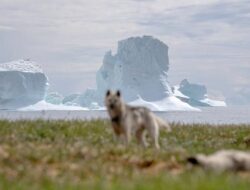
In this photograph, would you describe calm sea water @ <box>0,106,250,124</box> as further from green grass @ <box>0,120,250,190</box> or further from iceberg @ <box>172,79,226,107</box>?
iceberg @ <box>172,79,226,107</box>

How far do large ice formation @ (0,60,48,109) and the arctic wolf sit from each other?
325ft

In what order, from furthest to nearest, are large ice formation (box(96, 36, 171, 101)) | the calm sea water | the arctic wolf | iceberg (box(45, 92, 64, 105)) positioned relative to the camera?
1. iceberg (box(45, 92, 64, 105))
2. large ice formation (box(96, 36, 171, 101))
3. the calm sea water
4. the arctic wolf

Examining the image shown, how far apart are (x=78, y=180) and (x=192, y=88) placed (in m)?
142

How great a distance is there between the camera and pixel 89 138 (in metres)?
19.2

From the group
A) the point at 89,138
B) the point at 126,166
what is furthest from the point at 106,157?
the point at 89,138

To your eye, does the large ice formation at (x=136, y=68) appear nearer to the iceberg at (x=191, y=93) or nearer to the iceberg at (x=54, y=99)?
the iceberg at (x=54, y=99)

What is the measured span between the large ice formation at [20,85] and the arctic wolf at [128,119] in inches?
3906

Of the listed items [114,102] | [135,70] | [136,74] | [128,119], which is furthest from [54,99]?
[128,119]

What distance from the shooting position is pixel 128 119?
17797 mm

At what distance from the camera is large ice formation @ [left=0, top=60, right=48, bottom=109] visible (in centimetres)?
11606

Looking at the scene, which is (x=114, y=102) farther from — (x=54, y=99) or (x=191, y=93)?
(x=191, y=93)

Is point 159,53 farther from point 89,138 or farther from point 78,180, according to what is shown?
point 78,180

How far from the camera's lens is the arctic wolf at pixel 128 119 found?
1778 cm

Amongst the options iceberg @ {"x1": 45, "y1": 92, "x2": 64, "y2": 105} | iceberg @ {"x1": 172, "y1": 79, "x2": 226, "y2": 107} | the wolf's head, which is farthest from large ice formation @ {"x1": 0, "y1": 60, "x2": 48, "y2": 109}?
the wolf's head
